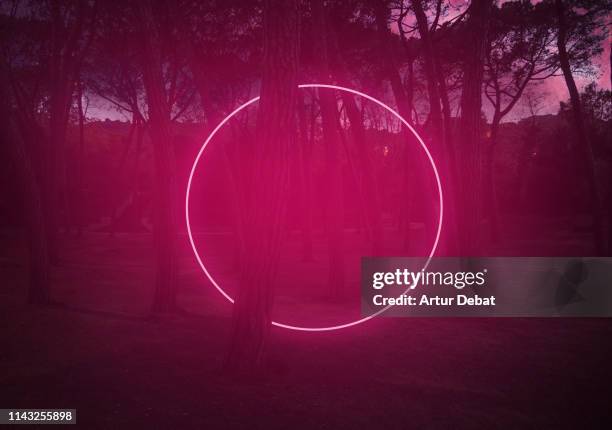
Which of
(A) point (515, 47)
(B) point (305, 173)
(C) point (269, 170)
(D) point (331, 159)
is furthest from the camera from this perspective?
(A) point (515, 47)

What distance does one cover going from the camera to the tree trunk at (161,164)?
9.66 meters

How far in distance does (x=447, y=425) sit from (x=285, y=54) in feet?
15.0

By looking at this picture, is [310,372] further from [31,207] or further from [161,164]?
[31,207]

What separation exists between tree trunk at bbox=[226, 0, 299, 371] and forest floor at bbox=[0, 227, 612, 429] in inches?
39.7

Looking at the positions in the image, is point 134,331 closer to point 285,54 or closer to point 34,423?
point 34,423

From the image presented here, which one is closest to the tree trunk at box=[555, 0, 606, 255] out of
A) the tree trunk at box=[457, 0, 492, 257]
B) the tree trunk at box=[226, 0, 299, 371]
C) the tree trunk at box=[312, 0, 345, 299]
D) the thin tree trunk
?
the tree trunk at box=[457, 0, 492, 257]

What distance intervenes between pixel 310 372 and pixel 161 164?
16.2 ft

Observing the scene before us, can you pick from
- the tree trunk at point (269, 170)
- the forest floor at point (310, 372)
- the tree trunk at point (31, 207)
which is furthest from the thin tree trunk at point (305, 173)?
the tree trunk at point (269, 170)

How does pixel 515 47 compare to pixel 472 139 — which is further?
pixel 515 47

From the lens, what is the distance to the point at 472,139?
11.1 metres

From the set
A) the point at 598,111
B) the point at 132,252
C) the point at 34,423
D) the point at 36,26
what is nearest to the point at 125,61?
the point at 36,26

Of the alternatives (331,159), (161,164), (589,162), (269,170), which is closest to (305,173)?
(331,159)

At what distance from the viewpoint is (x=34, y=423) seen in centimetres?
526

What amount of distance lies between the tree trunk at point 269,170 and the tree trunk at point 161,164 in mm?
3764
